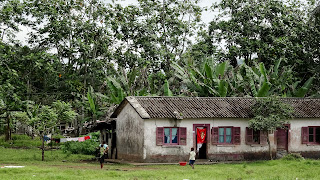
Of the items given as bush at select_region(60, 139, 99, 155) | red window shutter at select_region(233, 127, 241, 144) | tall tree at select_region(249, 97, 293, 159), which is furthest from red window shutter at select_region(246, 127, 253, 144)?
bush at select_region(60, 139, 99, 155)

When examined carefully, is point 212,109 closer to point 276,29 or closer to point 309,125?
point 309,125

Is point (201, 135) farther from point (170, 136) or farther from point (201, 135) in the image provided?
point (170, 136)

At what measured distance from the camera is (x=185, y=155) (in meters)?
28.9

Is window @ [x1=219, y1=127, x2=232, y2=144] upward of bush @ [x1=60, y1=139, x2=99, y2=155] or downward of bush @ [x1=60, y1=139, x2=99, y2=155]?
upward

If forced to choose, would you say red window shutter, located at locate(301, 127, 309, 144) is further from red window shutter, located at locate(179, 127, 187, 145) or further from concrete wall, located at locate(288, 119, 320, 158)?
red window shutter, located at locate(179, 127, 187, 145)

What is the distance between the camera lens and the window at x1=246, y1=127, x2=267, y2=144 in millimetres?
30453

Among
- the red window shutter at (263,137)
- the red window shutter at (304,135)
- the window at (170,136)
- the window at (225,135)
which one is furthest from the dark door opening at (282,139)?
the window at (170,136)

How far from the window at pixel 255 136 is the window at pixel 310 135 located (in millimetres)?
2625

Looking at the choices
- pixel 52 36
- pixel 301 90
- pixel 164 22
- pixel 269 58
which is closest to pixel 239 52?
pixel 269 58

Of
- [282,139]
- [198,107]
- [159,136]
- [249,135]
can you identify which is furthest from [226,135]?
[159,136]

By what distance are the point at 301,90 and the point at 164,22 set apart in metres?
15.3

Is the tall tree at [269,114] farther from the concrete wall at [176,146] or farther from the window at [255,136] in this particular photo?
the concrete wall at [176,146]

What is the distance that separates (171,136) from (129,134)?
2.57 metres

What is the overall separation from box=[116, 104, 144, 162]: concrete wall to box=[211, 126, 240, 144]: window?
174 inches
